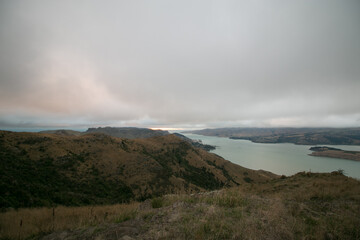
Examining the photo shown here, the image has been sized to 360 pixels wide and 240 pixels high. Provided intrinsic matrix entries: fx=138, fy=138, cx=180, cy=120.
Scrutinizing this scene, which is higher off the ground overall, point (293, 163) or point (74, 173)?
point (74, 173)

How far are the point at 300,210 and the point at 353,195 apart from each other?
14.7 ft

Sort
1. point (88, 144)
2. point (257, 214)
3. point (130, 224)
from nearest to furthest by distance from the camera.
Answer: point (130, 224) → point (257, 214) → point (88, 144)

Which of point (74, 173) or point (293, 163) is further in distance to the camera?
point (293, 163)

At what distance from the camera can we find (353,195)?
6.17 m

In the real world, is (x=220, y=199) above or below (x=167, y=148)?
above

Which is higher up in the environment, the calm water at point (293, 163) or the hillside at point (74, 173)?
the hillside at point (74, 173)

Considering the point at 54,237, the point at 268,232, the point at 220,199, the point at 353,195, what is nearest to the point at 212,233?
the point at 268,232

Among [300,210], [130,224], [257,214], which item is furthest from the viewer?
[300,210]

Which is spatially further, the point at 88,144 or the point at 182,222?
the point at 88,144

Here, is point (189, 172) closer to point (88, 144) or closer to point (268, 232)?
point (88, 144)

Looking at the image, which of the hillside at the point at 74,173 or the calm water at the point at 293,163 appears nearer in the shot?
the hillside at the point at 74,173

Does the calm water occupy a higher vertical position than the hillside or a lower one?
lower

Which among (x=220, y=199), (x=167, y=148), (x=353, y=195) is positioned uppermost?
(x=220, y=199)

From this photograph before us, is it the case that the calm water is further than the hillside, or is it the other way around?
the calm water
